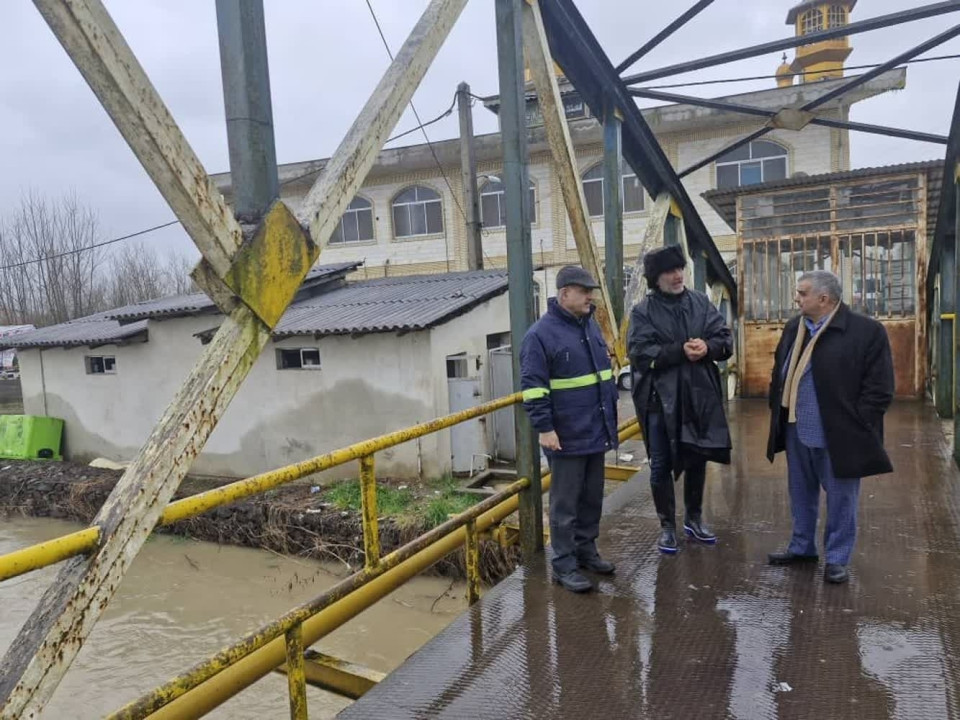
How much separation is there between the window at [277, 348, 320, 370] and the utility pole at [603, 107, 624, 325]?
8086mm

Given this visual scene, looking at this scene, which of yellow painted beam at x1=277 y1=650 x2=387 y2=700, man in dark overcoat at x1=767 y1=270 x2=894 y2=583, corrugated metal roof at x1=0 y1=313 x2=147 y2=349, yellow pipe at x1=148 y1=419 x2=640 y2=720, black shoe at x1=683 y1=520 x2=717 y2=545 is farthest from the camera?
corrugated metal roof at x1=0 y1=313 x2=147 y2=349

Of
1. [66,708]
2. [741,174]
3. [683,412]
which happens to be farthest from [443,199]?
[683,412]

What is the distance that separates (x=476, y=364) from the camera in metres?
11.9

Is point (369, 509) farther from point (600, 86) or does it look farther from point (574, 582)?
point (600, 86)

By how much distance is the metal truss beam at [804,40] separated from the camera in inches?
174

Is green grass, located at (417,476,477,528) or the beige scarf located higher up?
the beige scarf

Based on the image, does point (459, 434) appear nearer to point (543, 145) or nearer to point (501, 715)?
point (501, 715)

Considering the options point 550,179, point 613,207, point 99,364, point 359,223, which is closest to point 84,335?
point 99,364

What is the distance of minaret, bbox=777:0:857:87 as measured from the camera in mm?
20766

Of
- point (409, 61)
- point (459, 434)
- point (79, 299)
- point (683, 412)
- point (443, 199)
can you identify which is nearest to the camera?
point (409, 61)

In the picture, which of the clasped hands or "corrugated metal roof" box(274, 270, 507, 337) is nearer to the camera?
the clasped hands

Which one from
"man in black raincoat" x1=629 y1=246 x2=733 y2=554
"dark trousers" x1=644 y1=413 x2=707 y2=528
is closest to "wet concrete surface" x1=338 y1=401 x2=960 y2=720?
"dark trousers" x1=644 y1=413 x2=707 y2=528

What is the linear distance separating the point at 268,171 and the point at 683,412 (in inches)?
92.9

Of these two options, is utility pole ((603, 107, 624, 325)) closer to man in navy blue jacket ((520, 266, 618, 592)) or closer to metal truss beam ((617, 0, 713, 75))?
metal truss beam ((617, 0, 713, 75))
